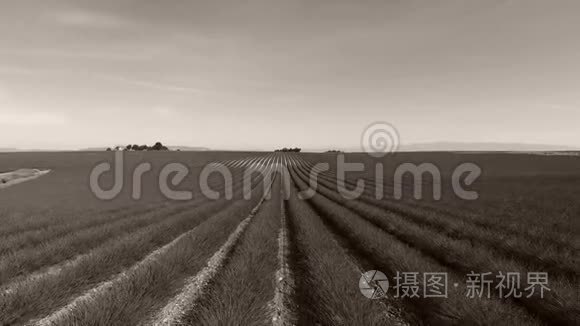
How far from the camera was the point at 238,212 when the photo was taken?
1285 centimetres

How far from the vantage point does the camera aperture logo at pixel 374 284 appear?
14.2ft

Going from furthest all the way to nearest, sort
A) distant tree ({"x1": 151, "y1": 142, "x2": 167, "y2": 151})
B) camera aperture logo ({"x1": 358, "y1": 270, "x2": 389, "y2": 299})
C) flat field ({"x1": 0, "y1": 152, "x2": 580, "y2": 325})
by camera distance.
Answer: distant tree ({"x1": 151, "y1": 142, "x2": 167, "y2": 151}) → camera aperture logo ({"x1": 358, "y1": 270, "x2": 389, "y2": 299}) → flat field ({"x1": 0, "y1": 152, "x2": 580, "y2": 325})

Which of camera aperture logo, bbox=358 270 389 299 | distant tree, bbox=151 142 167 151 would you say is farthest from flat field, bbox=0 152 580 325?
distant tree, bbox=151 142 167 151

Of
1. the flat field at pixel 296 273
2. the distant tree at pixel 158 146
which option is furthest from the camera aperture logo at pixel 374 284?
the distant tree at pixel 158 146

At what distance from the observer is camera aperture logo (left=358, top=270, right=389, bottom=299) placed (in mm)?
4324

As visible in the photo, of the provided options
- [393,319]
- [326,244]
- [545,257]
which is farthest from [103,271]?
[545,257]

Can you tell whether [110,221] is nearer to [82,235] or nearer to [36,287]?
[82,235]

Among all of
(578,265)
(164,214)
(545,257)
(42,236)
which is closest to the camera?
(578,265)

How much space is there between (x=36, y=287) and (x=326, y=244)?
5.95 meters

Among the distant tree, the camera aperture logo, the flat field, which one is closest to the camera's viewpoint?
the flat field

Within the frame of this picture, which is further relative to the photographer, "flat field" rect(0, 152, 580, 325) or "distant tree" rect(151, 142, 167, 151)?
"distant tree" rect(151, 142, 167, 151)

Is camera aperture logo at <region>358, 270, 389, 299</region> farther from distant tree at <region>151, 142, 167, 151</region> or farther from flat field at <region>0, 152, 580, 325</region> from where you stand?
distant tree at <region>151, 142, 167, 151</region>

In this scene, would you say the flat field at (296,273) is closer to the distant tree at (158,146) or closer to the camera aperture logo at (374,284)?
the camera aperture logo at (374,284)

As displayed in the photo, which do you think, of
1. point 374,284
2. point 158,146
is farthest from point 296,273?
point 158,146
